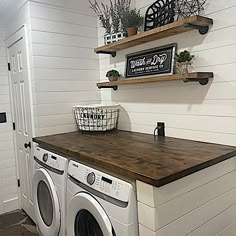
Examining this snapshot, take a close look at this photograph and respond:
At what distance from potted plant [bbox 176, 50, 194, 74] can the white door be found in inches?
56.4

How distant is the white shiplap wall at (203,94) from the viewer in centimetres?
152

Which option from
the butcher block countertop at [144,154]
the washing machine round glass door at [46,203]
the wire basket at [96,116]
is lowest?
the washing machine round glass door at [46,203]

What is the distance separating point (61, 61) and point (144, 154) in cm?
140

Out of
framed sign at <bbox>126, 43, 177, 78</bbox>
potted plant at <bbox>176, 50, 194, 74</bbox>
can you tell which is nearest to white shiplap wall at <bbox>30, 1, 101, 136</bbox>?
framed sign at <bbox>126, 43, 177, 78</bbox>

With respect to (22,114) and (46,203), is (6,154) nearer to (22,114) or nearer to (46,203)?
(22,114)

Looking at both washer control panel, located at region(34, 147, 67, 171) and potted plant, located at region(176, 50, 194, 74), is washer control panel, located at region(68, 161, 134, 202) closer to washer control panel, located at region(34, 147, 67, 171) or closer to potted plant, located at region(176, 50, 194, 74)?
washer control panel, located at region(34, 147, 67, 171)

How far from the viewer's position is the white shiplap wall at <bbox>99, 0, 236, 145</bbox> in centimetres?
152

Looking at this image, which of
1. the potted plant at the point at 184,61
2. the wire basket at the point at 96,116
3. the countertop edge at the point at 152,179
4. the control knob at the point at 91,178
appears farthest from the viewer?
the wire basket at the point at 96,116

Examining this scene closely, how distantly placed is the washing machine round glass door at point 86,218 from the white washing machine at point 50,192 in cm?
18

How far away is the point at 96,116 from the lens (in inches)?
87.2

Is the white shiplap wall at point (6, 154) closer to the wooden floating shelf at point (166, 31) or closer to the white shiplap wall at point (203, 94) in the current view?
the wooden floating shelf at point (166, 31)

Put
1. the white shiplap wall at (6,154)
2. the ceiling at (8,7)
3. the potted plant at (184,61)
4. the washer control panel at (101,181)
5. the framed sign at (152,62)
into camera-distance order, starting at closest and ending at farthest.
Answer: the washer control panel at (101,181) < the potted plant at (184,61) < the framed sign at (152,62) < the ceiling at (8,7) < the white shiplap wall at (6,154)

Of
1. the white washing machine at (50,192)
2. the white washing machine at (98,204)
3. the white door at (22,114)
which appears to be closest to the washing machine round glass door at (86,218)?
the white washing machine at (98,204)

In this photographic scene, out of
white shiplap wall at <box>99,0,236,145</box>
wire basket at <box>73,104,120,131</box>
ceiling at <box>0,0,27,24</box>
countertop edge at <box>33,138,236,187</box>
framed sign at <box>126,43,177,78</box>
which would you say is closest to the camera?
countertop edge at <box>33,138,236,187</box>
